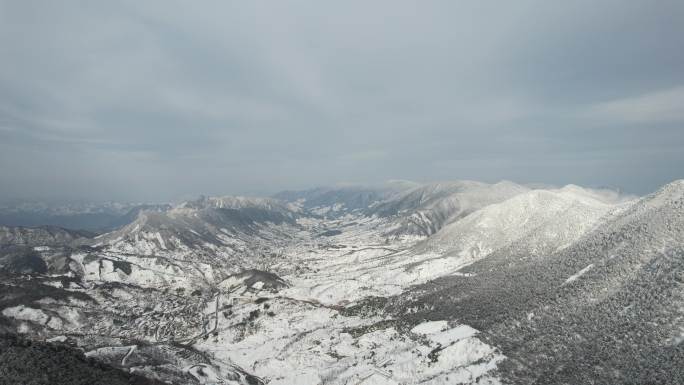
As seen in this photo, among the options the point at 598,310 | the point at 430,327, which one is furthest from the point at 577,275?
the point at 430,327

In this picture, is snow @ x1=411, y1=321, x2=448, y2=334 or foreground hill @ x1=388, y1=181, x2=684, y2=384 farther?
snow @ x1=411, y1=321, x2=448, y2=334

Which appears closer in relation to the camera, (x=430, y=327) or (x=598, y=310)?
(x=598, y=310)

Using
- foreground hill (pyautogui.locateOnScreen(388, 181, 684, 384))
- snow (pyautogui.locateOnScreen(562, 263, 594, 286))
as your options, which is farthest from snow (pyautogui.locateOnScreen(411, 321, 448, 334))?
snow (pyautogui.locateOnScreen(562, 263, 594, 286))

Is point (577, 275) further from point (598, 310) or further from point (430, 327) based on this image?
point (430, 327)

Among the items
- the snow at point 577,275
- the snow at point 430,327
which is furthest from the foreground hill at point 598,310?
the snow at point 430,327

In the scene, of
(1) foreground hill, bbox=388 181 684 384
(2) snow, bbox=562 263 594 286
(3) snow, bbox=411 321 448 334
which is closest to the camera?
(1) foreground hill, bbox=388 181 684 384

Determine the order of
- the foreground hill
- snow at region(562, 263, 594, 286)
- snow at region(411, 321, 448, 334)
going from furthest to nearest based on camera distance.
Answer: snow at region(562, 263, 594, 286)
snow at region(411, 321, 448, 334)
the foreground hill

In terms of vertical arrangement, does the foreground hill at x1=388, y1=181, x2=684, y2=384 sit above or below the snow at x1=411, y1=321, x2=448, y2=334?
above

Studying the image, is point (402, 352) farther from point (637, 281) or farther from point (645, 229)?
point (645, 229)

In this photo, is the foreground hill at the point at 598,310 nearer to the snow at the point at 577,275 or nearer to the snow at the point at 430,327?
the snow at the point at 577,275

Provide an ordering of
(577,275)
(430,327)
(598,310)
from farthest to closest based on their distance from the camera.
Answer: (577,275), (430,327), (598,310)

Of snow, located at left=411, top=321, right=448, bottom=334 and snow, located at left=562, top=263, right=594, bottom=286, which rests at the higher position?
snow, located at left=562, top=263, right=594, bottom=286

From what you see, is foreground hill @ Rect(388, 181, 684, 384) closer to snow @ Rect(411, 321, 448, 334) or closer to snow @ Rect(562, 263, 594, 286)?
snow @ Rect(562, 263, 594, 286)
